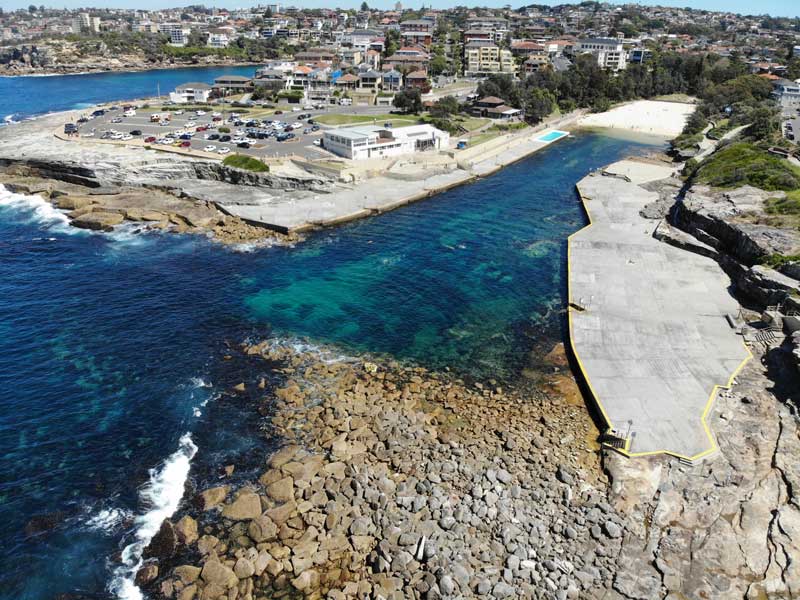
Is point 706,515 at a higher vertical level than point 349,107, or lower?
lower

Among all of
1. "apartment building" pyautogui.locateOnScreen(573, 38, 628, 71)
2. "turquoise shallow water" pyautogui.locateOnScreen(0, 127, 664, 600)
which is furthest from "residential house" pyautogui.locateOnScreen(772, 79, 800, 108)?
"turquoise shallow water" pyautogui.locateOnScreen(0, 127, 664, 600)

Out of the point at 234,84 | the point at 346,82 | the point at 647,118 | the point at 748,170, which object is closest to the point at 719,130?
the point at 647,118

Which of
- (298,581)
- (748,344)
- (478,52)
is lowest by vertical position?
(298,581)

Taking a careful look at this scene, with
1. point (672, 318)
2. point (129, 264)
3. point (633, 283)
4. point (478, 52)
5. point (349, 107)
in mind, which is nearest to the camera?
point (672, 318)

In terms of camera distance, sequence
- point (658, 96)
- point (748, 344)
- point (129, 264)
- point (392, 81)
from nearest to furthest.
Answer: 1. point (748, 344)
2. point (129, 264)
3. point (392, 81)
4. point (658, 96)

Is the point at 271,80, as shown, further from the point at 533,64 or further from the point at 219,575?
the point at 219,575

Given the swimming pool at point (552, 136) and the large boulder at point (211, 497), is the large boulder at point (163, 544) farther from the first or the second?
the swimming pool at point (552, 136)

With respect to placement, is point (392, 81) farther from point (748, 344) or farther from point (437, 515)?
point (437, 515)

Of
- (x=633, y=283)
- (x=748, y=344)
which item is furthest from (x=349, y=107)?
(x=748, y=344)

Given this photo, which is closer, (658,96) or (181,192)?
(181,192)
